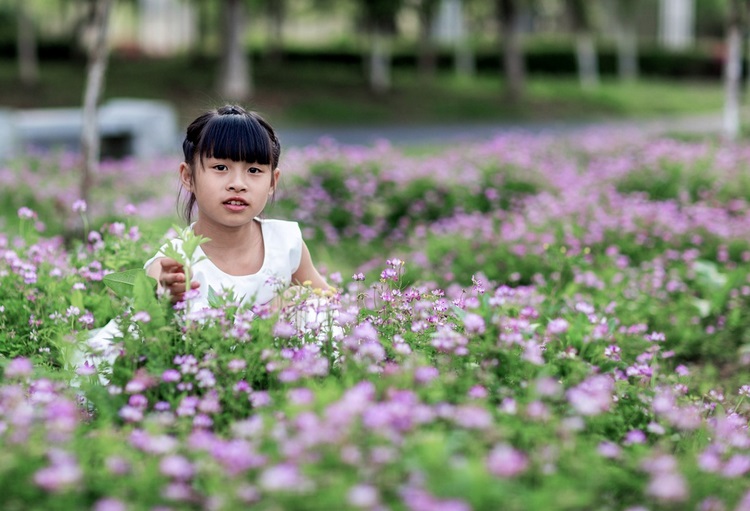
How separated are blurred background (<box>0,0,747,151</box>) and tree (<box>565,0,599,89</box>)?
80 millimetres

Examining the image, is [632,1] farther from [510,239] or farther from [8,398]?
[8,398]

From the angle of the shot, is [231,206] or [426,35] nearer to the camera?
[231,206]

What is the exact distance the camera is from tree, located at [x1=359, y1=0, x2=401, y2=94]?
24953 millimetres

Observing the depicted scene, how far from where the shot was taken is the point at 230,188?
3.57 m

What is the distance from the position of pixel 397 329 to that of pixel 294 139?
16671mm

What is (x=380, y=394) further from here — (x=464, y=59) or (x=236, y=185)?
(x=464, y=59)

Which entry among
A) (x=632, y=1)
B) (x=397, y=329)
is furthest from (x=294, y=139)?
(x=632, y=1)

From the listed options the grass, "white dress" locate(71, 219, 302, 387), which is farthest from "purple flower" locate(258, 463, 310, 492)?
the grass

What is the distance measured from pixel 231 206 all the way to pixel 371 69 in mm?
27939

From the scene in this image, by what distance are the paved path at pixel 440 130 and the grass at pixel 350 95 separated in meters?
1.18

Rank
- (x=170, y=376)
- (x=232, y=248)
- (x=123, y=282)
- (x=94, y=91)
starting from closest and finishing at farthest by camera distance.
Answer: (x=170, y=376)
(x=123, y=282)
(x=232, y=248)
(x=94, y=91)

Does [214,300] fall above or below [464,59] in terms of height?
below

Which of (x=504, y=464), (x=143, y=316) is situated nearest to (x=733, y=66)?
(x=143, y=316)

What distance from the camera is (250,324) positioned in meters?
3.02
